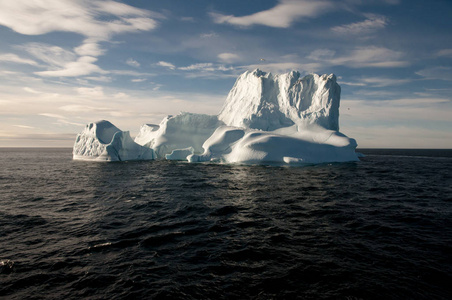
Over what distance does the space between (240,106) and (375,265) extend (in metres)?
38.8

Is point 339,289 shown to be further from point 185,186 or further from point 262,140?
point 262,140

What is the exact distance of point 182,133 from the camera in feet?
134

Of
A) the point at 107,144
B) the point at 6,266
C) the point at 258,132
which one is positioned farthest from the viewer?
the point at 107,144

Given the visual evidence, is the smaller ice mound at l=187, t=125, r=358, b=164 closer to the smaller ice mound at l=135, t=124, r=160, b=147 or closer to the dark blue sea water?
the dark blue sea water

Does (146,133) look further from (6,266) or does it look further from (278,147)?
(6,266)

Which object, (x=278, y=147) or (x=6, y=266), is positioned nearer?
(x=6, y=266)

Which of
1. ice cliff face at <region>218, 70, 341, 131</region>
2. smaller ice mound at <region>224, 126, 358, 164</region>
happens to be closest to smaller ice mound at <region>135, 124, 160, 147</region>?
ice cliff face at <region>218, 70, 341, 131</region>

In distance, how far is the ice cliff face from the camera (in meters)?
37.2

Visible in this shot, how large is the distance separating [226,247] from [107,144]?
33237 millimetres

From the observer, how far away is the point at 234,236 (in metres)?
7.78

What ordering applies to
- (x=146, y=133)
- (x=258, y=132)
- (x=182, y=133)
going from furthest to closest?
(x=146, y=133) → (x=182, y=133) → (x=258, y=132)

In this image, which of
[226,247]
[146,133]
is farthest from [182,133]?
[226,247]

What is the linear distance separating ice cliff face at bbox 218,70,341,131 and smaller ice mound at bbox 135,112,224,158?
513 centimetres

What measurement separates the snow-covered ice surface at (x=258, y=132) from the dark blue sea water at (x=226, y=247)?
16.2 metres
